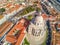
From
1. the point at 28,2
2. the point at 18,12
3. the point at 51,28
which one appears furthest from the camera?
the point at 28,2

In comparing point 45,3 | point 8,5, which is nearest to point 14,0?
point 8,5

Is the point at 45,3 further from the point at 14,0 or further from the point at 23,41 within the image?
the point at 23,41

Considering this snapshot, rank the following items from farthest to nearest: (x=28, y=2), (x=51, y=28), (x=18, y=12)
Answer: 1. (x=28, y=2)
2. (x=18, y=12)
3. (x=51, y=28)

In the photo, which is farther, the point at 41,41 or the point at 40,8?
the point at 40,8

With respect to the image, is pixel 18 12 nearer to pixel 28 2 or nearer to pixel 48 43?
pixel 28 2

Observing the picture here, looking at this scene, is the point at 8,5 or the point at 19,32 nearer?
the point at 19,32

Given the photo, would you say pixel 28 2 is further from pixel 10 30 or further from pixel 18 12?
pixel 10 30

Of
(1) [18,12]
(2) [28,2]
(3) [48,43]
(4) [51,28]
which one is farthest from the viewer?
(2) [28,2]

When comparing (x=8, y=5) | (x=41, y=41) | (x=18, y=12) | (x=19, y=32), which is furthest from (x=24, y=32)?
(x=8, y=5)

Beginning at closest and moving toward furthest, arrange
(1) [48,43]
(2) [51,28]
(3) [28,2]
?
(1) [48,43]
(2) [51,28]
(3) [28,2]
